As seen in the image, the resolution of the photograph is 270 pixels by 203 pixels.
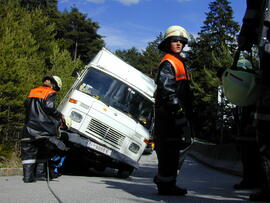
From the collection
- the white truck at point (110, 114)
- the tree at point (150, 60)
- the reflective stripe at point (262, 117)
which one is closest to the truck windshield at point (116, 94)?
the white truck at point (110, 114)

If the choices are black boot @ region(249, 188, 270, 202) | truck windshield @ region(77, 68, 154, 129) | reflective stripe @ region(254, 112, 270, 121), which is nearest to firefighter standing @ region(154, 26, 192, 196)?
black boot @ region(249, 188, 270, 202)

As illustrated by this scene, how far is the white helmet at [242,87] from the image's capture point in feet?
11.5

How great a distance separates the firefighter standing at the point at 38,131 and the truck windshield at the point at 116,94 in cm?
254

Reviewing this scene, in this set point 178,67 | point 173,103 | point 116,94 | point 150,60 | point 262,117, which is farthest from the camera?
point 150,60

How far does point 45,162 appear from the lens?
7.40 meters

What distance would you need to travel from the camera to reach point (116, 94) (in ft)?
32.5

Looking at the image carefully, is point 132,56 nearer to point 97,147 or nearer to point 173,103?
point 97,147

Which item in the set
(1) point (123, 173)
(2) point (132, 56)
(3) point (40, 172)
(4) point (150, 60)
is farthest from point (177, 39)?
(2) point (132, 56)

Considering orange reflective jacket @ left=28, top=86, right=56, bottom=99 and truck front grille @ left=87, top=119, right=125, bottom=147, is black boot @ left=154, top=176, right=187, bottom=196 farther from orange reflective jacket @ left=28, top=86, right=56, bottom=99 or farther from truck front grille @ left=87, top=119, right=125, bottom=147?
truck front grille @ left=87, top=119, right=125, bottom=147

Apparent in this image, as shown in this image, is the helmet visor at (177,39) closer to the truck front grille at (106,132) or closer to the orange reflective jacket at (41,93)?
the orange reflective jacket at (41,93)

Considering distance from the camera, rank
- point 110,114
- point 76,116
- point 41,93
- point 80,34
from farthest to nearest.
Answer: point 80,34 → point 110,114 → point 76,116 → point 41,93

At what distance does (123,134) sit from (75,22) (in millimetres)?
56146

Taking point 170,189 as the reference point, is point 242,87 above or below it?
above

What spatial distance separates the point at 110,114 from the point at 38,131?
9.02ft
